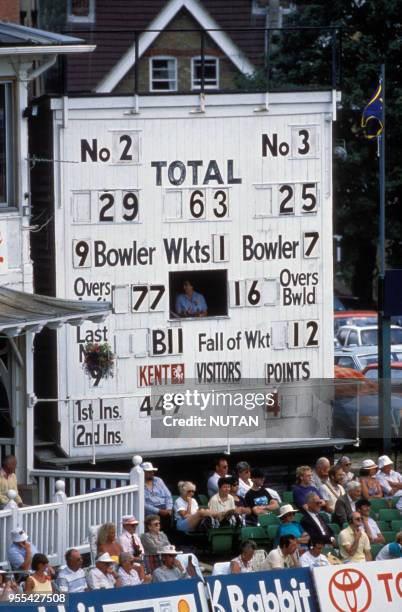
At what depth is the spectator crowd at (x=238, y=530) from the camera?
1828 centimetres

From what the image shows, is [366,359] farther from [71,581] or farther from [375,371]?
[71,581]

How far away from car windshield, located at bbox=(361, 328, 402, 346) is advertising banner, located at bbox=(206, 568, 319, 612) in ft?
70.6

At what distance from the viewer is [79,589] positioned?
710 inches

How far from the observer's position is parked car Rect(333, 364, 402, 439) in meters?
26.0

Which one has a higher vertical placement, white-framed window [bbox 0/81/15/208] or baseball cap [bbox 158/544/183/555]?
white-framed window [bbox 0/81/15/208]

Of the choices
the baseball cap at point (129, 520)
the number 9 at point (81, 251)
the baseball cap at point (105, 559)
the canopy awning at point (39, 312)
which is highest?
the number 9 at point (81, 251)

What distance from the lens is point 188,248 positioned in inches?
972

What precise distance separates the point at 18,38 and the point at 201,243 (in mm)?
4247

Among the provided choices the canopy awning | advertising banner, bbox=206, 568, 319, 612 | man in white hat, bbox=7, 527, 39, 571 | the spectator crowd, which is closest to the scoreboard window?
the spectator crowd

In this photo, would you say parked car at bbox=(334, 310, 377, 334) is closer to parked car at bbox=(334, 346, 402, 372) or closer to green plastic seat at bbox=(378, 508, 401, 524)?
parked car at bbox=(334, 346, 402, 372)

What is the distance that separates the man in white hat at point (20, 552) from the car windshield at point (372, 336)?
21.7 metres

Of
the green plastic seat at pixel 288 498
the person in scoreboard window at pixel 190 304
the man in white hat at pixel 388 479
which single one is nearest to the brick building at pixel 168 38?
the person in scoreboard window at pixel 190 304

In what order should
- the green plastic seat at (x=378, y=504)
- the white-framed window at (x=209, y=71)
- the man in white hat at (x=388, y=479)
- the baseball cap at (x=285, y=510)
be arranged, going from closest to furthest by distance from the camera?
1. the baseball cap at (x=285, y=510)
2. the green plastic seat at (x=378, y=504)
3. the man in white hat at (x=388, y=479)
4. the white-framed window at (x=209, y=71)

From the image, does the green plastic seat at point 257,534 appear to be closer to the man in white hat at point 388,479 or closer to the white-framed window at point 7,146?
the man in white hat at point 388,479
